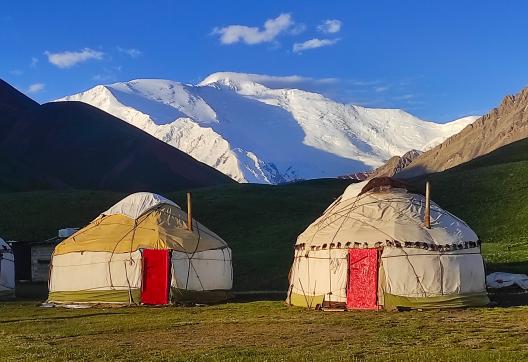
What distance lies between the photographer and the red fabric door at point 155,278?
21031 millimetres

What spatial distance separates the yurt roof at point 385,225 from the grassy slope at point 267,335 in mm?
1822

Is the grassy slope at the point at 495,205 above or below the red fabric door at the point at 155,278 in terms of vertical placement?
above

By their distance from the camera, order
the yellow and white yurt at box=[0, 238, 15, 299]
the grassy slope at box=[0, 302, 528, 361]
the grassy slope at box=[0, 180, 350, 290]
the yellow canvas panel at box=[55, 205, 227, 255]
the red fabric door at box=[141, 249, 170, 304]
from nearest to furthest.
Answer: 1. the grassy slope at box=[0, 302, 528, 361]
2. the red fabric door at box=[141, 249, 170, 304]
3. the yellow canvas panel at box=[55, 205, 227, 255]
4. the yellow and white yurt at box=[0, 238, 15, 299]
5. the grassy slope at box=[0, 180, 350, 290]

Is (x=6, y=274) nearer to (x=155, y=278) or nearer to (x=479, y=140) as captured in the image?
(x=155, y=278)

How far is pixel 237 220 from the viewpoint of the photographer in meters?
46.6

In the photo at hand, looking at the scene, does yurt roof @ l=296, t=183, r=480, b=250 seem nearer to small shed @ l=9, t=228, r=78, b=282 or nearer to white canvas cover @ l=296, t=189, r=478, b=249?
white canvas cover @ l=296, t=189, r=478, b=249

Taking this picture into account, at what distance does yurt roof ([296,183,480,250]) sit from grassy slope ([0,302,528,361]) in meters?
1.82

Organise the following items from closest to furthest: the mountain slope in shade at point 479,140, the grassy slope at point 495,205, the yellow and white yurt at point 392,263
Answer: the yellow and white yurt at point 392,263, the grassy slope at point 495,205, the mountain slope in shade at point 479,140

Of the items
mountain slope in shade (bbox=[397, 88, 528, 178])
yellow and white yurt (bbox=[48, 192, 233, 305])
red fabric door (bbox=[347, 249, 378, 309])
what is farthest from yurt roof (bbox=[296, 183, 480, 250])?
mountain slope in shade (bbox=[397, 88, 528, 178])

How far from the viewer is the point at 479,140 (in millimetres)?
189125

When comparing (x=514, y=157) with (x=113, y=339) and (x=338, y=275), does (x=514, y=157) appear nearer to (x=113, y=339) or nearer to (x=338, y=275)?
(x=338, y=275)

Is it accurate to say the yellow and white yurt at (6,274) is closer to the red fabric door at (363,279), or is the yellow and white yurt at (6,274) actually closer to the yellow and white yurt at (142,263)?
the yellow and white yurt at (142,263)

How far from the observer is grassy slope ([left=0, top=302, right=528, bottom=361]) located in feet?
37.3

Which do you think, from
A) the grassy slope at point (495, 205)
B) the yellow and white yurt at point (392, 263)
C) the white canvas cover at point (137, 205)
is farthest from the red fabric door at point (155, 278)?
the grassy slope at point (495, 205)
